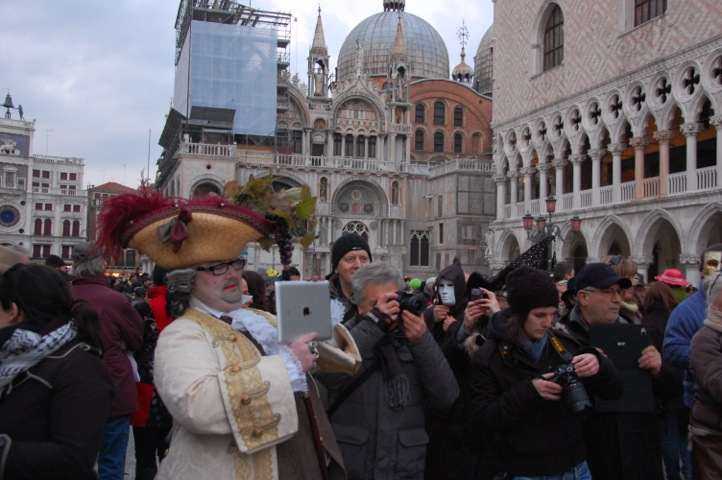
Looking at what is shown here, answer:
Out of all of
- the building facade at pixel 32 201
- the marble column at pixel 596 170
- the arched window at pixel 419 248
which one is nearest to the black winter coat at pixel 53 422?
the marble column at pixel 596 170

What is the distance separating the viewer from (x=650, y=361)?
3.39 m

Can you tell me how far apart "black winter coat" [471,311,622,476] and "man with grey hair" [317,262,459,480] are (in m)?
0.18

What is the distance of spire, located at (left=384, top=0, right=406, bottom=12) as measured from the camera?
4894 cm

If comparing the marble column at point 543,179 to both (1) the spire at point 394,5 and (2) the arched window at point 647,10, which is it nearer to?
(2) the arched window at point 647,10

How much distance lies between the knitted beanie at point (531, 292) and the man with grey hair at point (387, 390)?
42cm

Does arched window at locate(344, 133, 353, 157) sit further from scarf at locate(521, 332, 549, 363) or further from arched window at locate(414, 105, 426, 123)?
scarf at locate(521, 332, 549, 363)

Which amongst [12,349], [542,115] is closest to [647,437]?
[12,349]

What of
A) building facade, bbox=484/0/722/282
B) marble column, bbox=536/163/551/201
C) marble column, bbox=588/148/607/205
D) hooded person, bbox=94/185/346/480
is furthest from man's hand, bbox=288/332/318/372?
marble column, bbox=536/163/551/201

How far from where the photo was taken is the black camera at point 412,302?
9.51 feet

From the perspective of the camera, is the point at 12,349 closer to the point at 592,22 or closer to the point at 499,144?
the point at 592,22

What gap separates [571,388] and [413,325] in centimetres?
70

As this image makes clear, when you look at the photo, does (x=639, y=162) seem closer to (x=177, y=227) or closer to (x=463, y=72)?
(x=177, y=227)

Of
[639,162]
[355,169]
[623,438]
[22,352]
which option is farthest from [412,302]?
[355,169]

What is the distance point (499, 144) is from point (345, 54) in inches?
880
